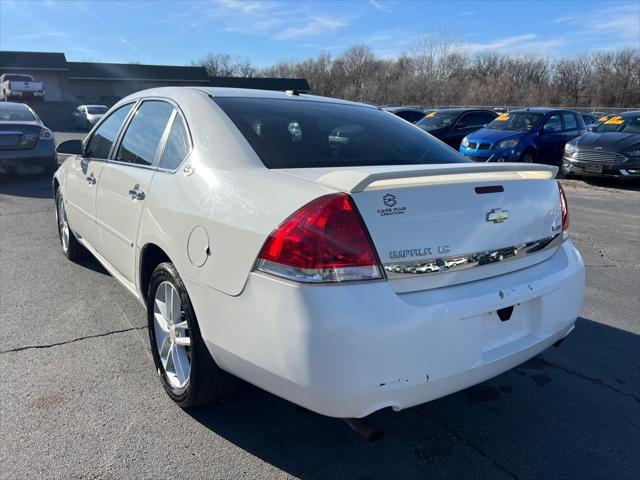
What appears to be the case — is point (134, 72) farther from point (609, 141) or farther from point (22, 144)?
point (609, 141)

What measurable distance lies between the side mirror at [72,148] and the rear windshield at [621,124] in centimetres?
1146

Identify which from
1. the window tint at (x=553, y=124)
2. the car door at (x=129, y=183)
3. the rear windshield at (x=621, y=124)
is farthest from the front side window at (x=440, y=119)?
the car door at (x=129, y=183)

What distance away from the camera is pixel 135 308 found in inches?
156

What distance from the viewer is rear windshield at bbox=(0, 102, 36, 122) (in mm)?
10477

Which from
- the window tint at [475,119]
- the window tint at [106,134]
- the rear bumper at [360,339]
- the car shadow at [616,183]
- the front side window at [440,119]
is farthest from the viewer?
the window tint at [475,119]

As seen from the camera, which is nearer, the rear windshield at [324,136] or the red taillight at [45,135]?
the rear windshield at [324,136]

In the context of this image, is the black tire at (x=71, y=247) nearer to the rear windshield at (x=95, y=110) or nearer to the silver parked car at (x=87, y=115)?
the silver parked car at (x=87, y=115)

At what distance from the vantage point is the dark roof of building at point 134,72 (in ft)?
137

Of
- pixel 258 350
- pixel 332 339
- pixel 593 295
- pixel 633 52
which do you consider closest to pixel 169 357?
pixel 258 350

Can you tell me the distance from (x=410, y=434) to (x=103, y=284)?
10.4ft

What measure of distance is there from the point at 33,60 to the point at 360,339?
47612 millimetres

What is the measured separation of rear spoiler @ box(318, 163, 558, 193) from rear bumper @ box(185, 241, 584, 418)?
40 centimetres

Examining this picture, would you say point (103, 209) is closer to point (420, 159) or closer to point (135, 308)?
point (135, 308)

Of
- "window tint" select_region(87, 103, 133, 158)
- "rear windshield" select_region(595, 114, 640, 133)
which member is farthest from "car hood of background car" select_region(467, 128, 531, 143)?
"window tint" select_region(87, 103, 133, 158)
